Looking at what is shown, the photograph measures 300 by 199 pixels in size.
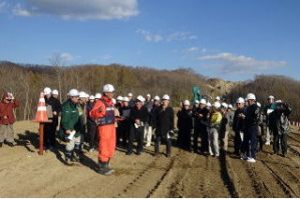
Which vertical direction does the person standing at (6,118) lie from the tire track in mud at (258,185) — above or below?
above

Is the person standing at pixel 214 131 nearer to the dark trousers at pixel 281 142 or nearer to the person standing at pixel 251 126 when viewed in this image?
the person standing at pixel 251 126

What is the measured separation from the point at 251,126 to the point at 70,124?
567 cm

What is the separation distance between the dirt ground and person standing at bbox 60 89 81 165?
0.42 metres

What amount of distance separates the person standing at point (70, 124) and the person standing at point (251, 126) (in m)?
5.30

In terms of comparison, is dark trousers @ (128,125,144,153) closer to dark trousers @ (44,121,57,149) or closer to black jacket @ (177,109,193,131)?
dark trousers @ (44,121,57,149)

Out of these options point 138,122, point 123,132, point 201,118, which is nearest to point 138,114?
point 138,122

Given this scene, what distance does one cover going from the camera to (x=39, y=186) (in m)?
10.7

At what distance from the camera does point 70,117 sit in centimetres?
1376

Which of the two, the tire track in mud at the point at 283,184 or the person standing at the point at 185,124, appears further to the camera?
the person standing at the point at 185,124

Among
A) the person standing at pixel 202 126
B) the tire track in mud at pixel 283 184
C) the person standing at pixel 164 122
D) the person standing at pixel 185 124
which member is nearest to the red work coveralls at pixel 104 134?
the tire track in mud at pixel 283 184

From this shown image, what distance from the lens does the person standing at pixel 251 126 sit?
1571 cm

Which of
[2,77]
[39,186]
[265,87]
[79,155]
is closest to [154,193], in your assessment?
[39,186]

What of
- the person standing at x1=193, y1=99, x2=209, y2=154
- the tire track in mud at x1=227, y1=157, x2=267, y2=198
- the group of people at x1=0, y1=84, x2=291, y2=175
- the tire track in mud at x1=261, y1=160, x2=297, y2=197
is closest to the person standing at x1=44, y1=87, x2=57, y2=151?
the group of people at x1=0, y1=84, x2=291, y2=175

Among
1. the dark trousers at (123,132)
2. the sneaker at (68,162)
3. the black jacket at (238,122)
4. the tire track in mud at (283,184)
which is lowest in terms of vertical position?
the tire track in mud at (283,184)
